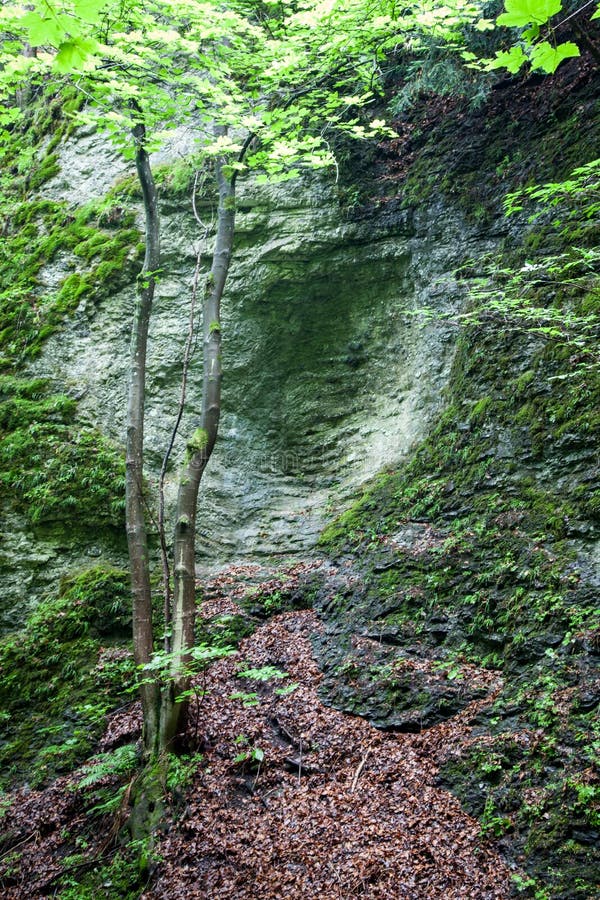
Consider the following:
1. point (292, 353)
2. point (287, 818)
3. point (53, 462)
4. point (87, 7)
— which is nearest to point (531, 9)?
point (87, 7)

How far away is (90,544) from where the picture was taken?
8648 mm

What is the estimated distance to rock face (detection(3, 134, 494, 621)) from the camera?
9641 mm

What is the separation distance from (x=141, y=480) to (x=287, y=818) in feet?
11.0

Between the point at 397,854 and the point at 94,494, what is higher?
the point at 94,494

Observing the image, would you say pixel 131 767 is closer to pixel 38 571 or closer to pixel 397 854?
pixel 397 854

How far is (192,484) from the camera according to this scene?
606 centimetres

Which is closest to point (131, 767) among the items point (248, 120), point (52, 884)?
point (52, 884)

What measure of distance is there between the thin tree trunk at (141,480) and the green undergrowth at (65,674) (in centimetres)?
78

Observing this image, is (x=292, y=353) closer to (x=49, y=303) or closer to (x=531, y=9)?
(x=49, y=303)

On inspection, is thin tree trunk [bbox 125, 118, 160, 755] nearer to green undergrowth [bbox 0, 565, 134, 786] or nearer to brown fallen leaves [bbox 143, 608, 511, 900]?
brown fallen leaves [bbox 143, 608, 511, 900]

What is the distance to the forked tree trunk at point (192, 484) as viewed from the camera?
5395 mm

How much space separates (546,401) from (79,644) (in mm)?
6280

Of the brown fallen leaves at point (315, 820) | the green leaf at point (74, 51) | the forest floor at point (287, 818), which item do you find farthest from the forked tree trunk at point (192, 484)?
the green leaf at point (74, 51)

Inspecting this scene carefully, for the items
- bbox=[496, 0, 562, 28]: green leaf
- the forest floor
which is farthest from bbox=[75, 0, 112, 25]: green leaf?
the forest floor
